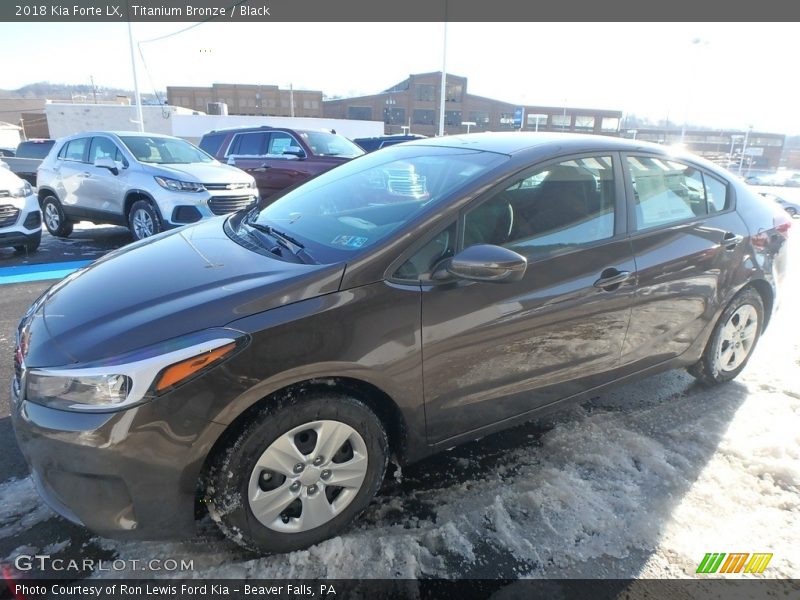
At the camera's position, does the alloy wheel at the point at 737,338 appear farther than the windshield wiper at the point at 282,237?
Yes

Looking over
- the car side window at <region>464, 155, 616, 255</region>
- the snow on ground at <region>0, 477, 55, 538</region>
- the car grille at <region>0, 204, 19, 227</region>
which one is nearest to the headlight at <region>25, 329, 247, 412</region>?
the snow on ground at <region>0, 477, 55, 538</region>

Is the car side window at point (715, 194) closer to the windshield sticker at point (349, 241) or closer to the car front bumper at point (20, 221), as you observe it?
the windshield sticker at point (349, 241)

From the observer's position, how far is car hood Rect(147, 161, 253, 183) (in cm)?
709

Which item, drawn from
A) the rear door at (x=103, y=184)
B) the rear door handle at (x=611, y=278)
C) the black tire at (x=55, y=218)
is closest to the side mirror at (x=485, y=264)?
the rear door handle at (x=611, y=278)

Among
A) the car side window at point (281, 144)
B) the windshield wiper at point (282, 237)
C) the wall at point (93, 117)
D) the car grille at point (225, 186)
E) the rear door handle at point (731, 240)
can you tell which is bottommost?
the car grille at point (225, 186)

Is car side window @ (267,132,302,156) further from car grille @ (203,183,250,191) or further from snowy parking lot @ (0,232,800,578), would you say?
snowy parking lot @ (0,232,800,578)

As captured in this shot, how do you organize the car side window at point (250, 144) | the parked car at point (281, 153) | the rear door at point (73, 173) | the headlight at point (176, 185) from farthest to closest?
1. the car side window at point (250, 144)
2. the parked car at point (281, 153)
3. the rear door at point (73, 173)
4. the headlight at point (176, 185)

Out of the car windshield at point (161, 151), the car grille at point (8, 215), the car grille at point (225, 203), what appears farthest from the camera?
the car windshield at point (161, 151)

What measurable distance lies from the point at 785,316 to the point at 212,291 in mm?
5704

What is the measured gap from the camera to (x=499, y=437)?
9.88 ft

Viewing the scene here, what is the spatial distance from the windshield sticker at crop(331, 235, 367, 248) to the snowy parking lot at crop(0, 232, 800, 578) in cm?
119

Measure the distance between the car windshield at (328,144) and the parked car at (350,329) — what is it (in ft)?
22.9

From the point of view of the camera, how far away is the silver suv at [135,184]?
7.03 meters

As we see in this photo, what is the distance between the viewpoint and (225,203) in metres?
7.29
